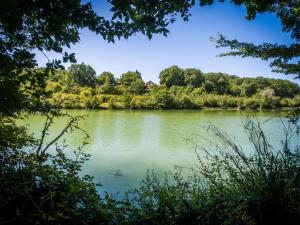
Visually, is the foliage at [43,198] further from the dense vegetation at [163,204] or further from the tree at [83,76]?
the tree at [83,76]

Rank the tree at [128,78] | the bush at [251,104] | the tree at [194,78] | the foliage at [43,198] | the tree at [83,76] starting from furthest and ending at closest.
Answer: the tree at [194,78], the tree at [128,78], the tree at [83,76], the bush at [251,104], the foliage at [43,198]

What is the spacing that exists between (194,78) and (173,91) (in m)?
13.0

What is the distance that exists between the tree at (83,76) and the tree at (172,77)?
894 inches

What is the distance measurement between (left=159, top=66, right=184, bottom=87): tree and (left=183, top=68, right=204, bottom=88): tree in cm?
166

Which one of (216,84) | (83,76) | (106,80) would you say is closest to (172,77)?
(216,84)

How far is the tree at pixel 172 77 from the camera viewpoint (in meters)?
88.8

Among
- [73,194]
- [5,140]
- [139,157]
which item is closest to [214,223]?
[73,194]

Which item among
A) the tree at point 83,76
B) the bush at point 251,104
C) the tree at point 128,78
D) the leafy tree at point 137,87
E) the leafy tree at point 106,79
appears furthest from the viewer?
the tree at point 128,78

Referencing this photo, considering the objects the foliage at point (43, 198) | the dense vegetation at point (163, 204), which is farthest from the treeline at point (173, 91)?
the dense vegetation at point (163, 204)

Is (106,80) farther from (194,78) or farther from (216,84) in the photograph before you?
(216,84)

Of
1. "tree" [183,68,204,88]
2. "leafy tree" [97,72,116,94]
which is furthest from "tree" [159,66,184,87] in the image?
"leafy tree" [97,72,116,94]

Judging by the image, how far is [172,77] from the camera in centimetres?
8912

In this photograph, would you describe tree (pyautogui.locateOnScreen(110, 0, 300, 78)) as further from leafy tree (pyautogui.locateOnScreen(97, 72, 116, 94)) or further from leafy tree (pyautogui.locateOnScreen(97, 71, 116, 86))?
leafy tree (pyautogui.locateOnScreen(97, 71, 116, 86))

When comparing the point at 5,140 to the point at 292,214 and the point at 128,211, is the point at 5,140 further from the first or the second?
the point at 292,214
